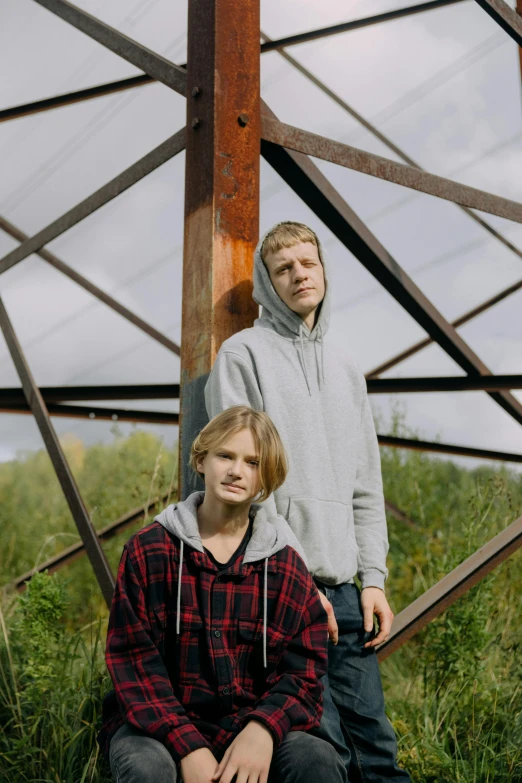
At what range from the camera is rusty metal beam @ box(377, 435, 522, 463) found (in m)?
5.09

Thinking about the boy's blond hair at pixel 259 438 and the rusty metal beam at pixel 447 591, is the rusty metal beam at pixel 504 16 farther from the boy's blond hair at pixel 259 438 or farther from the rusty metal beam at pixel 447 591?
the boy's blond hair at pixel 259 438

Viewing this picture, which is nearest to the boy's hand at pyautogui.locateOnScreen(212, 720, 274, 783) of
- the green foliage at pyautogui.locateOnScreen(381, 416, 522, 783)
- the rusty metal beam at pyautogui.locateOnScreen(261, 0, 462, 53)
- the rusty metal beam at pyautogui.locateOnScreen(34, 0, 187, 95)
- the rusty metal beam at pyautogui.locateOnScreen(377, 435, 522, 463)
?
the green foliage at pyautogui.locateOnScreen(381, 416, 522, 783)

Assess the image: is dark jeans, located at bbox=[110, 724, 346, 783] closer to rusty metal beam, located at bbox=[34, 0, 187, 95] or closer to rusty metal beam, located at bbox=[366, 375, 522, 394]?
rusty metal beam, located at bbox=[34, 0, 187, 95]

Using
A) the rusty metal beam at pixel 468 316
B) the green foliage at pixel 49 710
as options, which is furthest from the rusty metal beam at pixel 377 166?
the rusty metal beam at pixel 468 316

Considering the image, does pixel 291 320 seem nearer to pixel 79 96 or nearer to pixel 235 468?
pixel 235 468

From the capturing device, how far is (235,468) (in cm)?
207

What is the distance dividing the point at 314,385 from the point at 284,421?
0.55 ft

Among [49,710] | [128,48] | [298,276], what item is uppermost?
[128,48]

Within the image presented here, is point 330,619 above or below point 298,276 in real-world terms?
below

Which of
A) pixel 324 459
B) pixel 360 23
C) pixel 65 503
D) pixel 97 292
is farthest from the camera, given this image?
pixel 65 503

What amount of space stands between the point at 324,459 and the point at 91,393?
2.18 m

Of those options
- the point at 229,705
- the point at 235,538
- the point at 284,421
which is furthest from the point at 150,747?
the point at 284,421

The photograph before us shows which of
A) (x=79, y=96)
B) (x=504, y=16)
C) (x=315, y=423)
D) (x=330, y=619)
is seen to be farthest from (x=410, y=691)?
(x=79, y=96)

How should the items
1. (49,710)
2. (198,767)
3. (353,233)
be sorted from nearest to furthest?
(198,767)
(49,710)
(353,233)
